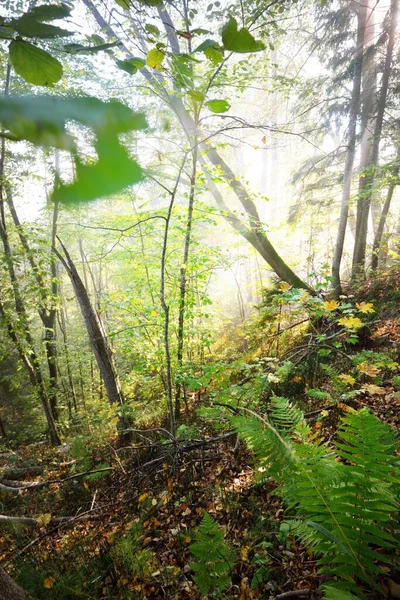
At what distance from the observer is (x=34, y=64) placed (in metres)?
0.49

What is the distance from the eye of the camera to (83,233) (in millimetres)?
8578

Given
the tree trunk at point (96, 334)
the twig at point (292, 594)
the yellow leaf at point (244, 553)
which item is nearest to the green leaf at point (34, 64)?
the twig at point (292, 594)

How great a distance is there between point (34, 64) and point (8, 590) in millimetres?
3178

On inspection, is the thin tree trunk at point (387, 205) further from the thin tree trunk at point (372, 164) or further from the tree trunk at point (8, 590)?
the tree trunk at point (8, 590)

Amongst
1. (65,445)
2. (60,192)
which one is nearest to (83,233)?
(65,445)

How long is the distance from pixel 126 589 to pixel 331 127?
10355 mm

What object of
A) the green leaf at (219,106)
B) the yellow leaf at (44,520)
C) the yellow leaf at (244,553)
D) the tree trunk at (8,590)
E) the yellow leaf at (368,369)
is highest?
the green leaf at (219,106)

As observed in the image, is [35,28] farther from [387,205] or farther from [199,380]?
[387,205]

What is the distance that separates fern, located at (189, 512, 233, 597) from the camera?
161 centimetres

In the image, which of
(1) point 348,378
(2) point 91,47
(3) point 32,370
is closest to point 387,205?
(1) point 348,378

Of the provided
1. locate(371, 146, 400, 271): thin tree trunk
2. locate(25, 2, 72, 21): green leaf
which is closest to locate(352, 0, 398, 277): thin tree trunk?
locate(371, 146, 400, 271): thin tree trunk

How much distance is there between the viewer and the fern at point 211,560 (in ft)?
5.28

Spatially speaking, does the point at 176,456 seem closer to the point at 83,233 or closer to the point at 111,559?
the point at 111,559

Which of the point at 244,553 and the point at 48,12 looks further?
the point at 244,553
